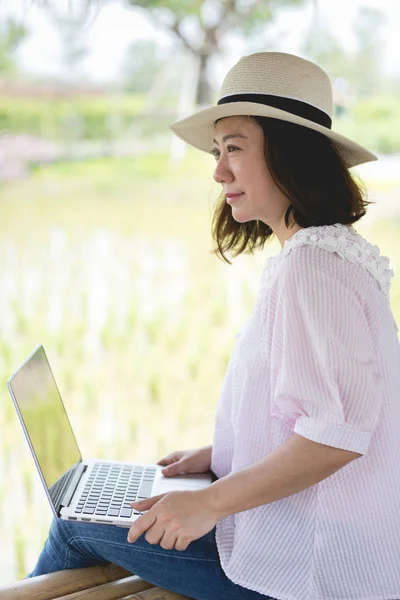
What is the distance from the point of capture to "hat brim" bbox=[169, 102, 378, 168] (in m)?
1.67

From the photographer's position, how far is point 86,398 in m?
4.80

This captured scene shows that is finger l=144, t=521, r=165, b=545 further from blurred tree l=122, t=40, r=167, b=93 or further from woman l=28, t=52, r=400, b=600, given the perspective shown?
blurred tree l=122, t=40, r=167, b=93

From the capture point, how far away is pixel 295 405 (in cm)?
150

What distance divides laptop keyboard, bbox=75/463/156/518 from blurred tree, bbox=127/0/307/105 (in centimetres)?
374

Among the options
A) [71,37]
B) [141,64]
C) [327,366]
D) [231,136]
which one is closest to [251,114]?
[231,136]

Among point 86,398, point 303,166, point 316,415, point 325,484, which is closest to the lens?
point 316,415

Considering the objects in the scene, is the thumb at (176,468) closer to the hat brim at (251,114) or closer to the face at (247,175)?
the face at (247,175)

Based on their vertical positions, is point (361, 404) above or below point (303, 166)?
below

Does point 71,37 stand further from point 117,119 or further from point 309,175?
point 309,175

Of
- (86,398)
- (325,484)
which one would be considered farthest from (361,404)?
(86,398)

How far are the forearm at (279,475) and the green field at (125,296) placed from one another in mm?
2807

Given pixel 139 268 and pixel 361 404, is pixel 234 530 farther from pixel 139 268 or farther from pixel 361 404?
pixel 139 268

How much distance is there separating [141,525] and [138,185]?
4.93m

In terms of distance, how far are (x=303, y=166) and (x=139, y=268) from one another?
169 inches
